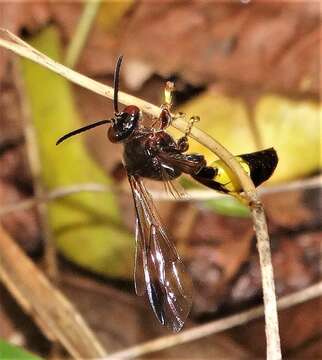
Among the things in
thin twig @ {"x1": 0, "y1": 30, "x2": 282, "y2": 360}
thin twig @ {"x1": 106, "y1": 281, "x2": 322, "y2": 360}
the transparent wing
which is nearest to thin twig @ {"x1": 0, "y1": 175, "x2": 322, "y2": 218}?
thin twig @ {"x1": 106, "y1": 281, "x2": 322, "y2": 360}

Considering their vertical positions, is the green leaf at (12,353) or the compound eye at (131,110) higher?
the compound eye at (131,110)

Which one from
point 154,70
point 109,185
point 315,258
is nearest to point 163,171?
point 109,185

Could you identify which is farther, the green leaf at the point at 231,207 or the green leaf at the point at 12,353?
the green leaf at the point at 231,207

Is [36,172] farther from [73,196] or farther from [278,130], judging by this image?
[278,130]

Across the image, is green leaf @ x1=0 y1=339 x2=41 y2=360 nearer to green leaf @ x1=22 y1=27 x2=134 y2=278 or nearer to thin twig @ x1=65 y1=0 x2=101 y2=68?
green leaf @ x1=22 y1=27 x2=134 y2=278

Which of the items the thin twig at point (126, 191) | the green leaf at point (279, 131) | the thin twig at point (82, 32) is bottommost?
the thin twig at point (126, 191)

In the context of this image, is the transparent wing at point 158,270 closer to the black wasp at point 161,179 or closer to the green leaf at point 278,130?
the black wasp at point 161,179

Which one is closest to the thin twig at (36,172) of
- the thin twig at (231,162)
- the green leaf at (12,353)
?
the green leaf at (12,353)
